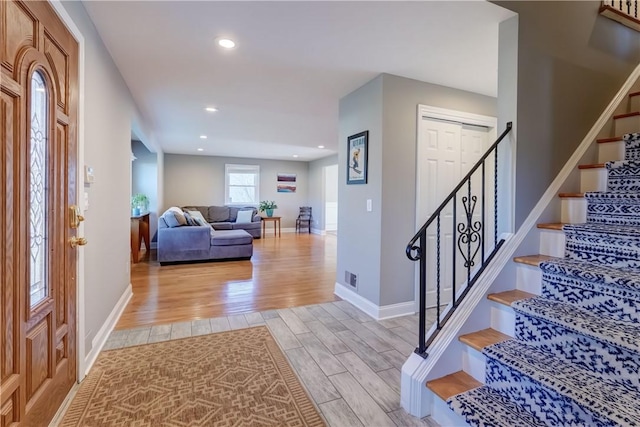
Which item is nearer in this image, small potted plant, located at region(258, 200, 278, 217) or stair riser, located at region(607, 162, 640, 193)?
stair riser, located at region(607, 162, 640, 193)

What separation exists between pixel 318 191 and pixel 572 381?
336 inches

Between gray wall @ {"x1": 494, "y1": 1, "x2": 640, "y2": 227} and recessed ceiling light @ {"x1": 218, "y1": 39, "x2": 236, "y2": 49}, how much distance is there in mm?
1850

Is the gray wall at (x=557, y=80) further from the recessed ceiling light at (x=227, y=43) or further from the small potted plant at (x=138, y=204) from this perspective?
the small potted plant at (x=138, y=204)

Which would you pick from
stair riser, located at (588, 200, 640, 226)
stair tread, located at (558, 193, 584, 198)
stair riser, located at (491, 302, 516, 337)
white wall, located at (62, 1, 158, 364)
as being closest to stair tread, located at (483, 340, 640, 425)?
stair riser, located at (491, 302, 516, 337)

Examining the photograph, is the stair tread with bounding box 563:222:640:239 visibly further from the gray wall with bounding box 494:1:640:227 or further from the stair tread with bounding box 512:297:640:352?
the stair tread with bounding box 512:297:640:352

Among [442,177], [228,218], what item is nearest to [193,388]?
[442,177]

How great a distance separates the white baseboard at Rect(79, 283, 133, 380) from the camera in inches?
79.0

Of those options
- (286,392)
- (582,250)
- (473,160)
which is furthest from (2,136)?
(473,160)

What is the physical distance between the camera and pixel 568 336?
135 centimetres

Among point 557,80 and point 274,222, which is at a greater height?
point 557,80

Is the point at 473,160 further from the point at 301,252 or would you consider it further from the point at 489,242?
the point at 301,252

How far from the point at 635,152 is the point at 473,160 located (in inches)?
54.7

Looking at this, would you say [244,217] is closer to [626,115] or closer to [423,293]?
[423,293]

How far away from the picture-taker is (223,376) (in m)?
1.92
